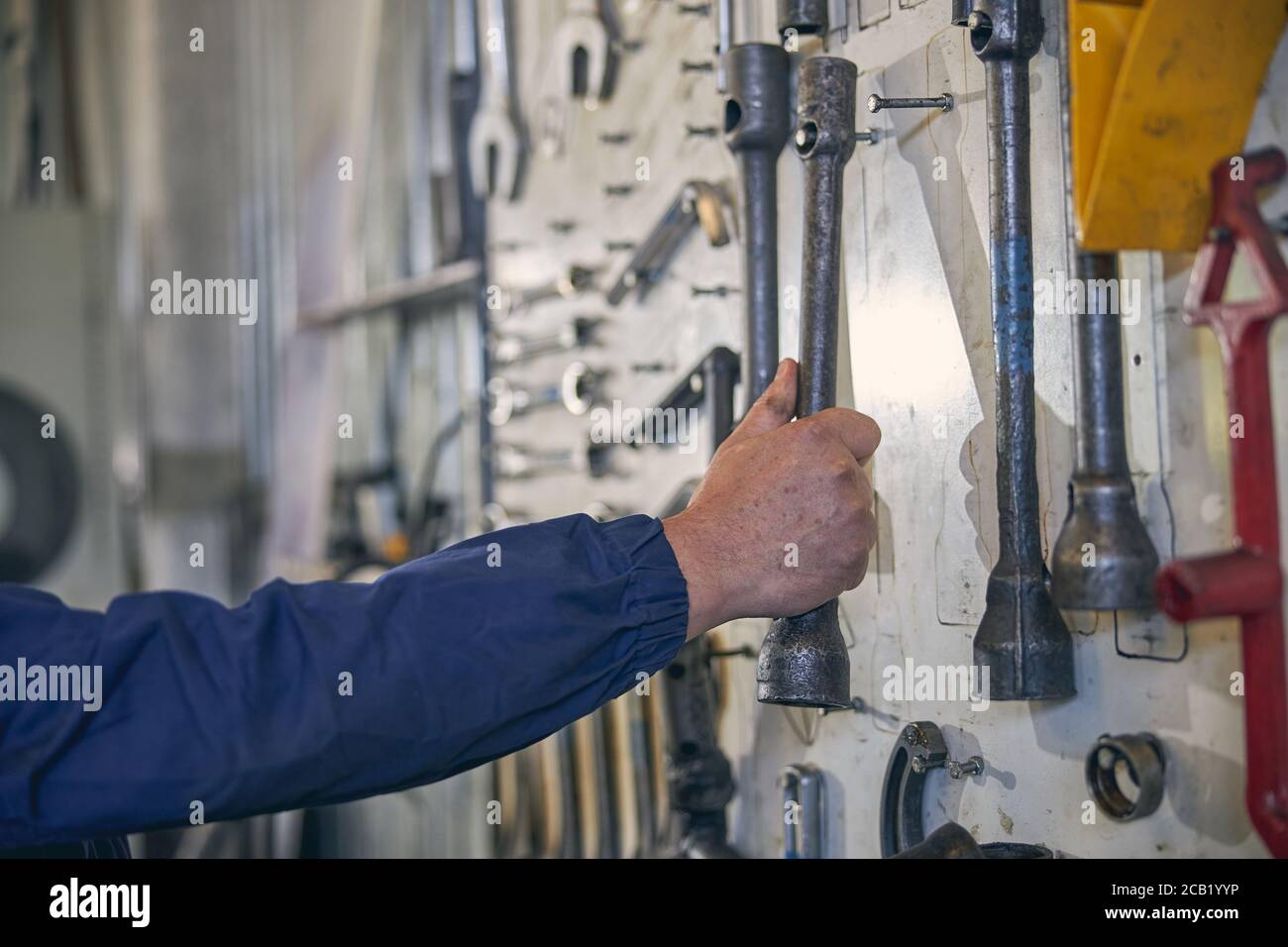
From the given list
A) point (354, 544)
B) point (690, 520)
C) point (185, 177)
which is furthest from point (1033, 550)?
point (185, 177)

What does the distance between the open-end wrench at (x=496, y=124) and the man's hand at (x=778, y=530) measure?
3.44ft

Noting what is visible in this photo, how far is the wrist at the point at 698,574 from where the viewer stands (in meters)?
0.78

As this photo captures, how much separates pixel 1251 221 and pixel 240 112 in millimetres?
2691

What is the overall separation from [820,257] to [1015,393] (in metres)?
0.20

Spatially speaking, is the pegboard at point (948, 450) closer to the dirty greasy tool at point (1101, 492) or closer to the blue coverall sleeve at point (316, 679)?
the dirty greasy tool at point (1101, 492)

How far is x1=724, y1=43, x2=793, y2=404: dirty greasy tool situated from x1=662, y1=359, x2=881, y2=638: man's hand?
0.19m

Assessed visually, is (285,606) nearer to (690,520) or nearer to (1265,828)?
(690,520)

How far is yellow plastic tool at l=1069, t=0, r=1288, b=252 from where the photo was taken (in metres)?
0.66

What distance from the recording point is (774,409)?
879 mm

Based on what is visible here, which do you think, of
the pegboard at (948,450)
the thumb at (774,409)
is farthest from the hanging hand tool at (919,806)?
the thumb at (774,409)

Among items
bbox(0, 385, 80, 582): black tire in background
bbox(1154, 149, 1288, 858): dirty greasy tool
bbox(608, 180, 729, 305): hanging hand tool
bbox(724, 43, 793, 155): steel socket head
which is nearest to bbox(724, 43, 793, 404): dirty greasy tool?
bbox(724, 43, 793, 155): steel socket head
